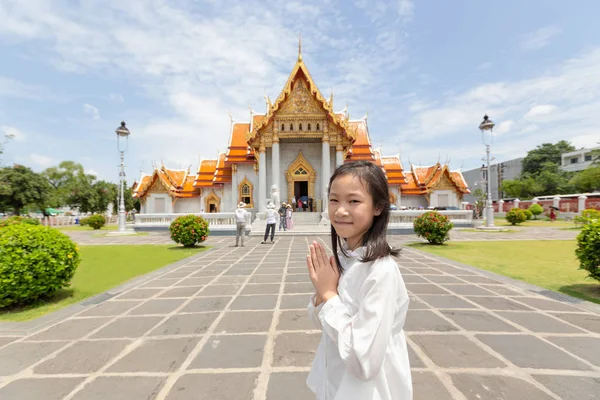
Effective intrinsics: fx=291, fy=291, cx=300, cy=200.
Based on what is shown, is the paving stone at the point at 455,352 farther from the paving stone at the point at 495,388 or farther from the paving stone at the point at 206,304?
the paving stone at the point at 206,304

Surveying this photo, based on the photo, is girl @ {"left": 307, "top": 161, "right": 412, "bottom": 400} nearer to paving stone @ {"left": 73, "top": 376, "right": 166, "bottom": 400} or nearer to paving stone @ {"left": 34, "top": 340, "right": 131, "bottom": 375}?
paving stone @ {"left": 73, "top": 376, "right": 166, "bottom": 400}

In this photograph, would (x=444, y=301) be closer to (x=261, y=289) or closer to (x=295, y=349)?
(x=295, y=349)

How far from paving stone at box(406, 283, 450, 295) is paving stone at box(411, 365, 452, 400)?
8.06 feet

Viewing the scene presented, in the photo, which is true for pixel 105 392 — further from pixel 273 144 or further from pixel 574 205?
pixel 574 205

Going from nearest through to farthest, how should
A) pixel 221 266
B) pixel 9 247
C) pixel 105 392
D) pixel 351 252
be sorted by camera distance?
pixel 351 252, pixel 105 392, pixel 9 247, pixel 221 266

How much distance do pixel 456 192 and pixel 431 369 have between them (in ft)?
88.1

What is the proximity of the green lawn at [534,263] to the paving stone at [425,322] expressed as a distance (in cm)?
269

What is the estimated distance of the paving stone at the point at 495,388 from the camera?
85.6 inches

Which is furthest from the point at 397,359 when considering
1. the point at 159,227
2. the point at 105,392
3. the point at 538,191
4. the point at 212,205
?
the point at 538,191

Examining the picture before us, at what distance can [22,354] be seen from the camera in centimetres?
287

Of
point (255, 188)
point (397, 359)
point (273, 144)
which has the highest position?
point (273, 144)

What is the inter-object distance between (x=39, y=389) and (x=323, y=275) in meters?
2.71

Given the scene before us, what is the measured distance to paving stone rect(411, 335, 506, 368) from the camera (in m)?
2.60

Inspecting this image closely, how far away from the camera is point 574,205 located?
2850 centimetres
